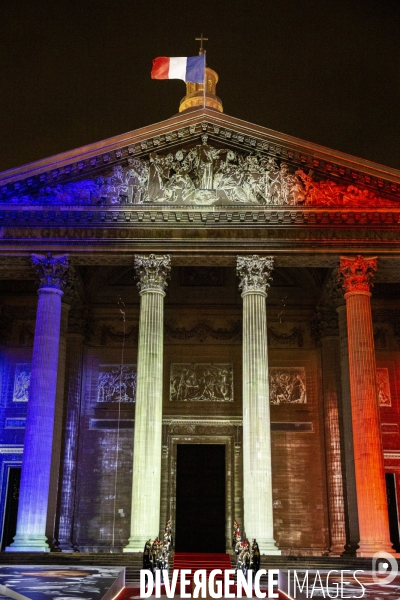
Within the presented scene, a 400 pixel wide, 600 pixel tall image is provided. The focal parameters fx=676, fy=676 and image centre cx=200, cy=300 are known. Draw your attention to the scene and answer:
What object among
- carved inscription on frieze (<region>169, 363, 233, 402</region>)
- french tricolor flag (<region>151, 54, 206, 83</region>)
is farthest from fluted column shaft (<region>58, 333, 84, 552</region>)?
french tricolor flag (<region>151, 54, 206, 83</region>)

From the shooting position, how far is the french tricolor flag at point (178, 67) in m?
23.3

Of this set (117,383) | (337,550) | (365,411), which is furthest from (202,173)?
(337,550)

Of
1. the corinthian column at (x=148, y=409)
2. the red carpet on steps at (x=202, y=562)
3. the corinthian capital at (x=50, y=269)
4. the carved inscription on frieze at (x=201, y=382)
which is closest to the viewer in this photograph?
the red carpet on steps at (x=202, y=562)

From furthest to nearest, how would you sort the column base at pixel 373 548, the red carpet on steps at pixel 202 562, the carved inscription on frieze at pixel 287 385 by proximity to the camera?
the carved inscription on frieze at pixel 287 385, the column base at pixel 373 548, the red carpet on steps at pixel 202 562

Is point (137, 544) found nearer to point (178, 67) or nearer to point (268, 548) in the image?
point (268, 548)

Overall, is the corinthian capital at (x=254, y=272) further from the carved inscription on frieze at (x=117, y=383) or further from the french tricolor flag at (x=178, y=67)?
the carved inscription on frieze at (x=117, y=383)

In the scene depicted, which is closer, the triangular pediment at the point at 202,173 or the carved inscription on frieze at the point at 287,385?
the triangular pediment at the point at 202,173

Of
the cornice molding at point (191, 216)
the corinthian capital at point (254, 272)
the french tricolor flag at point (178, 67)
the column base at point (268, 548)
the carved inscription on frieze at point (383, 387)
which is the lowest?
the column base at point (268, 548)

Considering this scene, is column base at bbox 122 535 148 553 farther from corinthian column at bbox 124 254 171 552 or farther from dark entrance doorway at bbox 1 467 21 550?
dark entrance doorway at bbox 1 467 21 550

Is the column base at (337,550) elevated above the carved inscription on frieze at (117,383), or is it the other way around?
the carved inscription on frieze at (117,383)

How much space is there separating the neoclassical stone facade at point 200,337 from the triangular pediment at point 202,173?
2.0 inches

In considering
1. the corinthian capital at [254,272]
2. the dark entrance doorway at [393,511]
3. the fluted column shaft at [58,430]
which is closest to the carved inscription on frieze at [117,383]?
the fluted column shaft at [58,430]

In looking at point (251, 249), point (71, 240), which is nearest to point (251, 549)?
point (251, 249)

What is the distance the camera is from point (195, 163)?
72.3 feet
